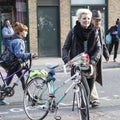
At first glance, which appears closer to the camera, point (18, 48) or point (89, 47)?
point (89, 47)

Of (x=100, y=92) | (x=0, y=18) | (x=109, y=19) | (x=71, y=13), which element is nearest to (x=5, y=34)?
(x=0, y=18)

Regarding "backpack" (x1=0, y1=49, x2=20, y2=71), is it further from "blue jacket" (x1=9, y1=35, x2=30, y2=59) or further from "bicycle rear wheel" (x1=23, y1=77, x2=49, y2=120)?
"bicycle rear wheel" (x1=23, y1=77, x2=49, y2=120)

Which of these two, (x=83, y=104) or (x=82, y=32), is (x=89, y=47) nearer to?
(x=82, y=32)

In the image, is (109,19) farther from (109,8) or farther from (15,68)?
(15,68)

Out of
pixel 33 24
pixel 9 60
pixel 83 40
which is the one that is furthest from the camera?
pixel 33 24

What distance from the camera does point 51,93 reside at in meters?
6.84

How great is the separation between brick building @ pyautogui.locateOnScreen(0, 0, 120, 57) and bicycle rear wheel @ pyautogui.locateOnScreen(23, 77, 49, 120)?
10944 mm

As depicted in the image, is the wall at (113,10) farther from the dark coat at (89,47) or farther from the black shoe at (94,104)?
the dark coat at (89,47)

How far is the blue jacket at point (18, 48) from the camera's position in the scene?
815 centimetres

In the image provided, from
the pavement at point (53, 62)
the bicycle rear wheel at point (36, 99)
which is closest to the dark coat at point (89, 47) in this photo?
the bicycle rear wheel at point (36, 99)

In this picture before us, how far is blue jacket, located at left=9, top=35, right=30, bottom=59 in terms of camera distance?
8.15m

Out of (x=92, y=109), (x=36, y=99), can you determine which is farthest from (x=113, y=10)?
(x=36, y=99)

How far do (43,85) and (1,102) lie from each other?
74.3 inches

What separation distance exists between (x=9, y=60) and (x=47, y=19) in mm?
10111
